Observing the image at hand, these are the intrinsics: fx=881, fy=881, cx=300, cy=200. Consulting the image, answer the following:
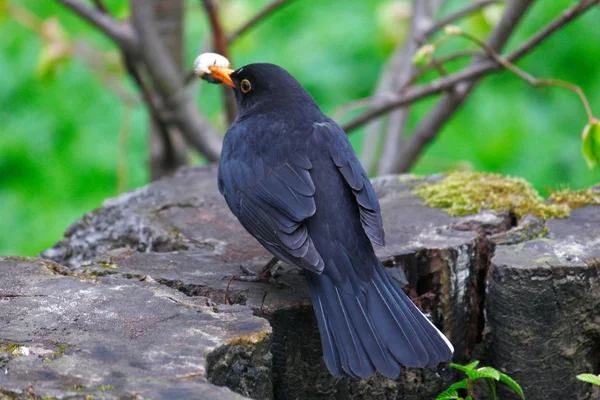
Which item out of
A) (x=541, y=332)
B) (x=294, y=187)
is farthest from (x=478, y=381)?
(x=294, y=187)

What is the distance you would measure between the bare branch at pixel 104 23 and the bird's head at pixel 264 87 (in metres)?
0.89

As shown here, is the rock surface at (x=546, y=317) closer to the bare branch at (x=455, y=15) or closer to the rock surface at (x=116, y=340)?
the rock surface at (x=116, y=340)

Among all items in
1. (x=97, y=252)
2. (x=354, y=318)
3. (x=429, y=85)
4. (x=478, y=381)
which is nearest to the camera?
(x=354, y=318)

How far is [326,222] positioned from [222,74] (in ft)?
3.85

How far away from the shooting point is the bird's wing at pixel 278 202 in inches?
125

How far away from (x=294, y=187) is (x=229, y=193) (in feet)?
1.09

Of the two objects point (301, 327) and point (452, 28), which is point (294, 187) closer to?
point (301, 327)

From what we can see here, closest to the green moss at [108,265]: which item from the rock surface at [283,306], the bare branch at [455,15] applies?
the rock surface at [283,306]

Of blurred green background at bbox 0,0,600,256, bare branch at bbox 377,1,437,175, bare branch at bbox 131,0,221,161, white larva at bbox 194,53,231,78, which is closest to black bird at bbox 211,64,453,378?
white larva at bbox 194,53,231,78

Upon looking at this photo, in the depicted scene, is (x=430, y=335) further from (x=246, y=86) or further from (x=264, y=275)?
(x=246, y=86)

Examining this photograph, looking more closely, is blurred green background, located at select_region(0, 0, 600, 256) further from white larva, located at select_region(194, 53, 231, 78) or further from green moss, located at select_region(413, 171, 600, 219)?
white larva, located at select_region(194, 53, 231, 78)

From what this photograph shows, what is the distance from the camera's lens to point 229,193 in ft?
11.7

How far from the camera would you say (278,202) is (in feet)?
10.9

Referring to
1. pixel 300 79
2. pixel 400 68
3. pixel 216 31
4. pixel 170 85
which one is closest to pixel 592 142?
pixel 400 68
